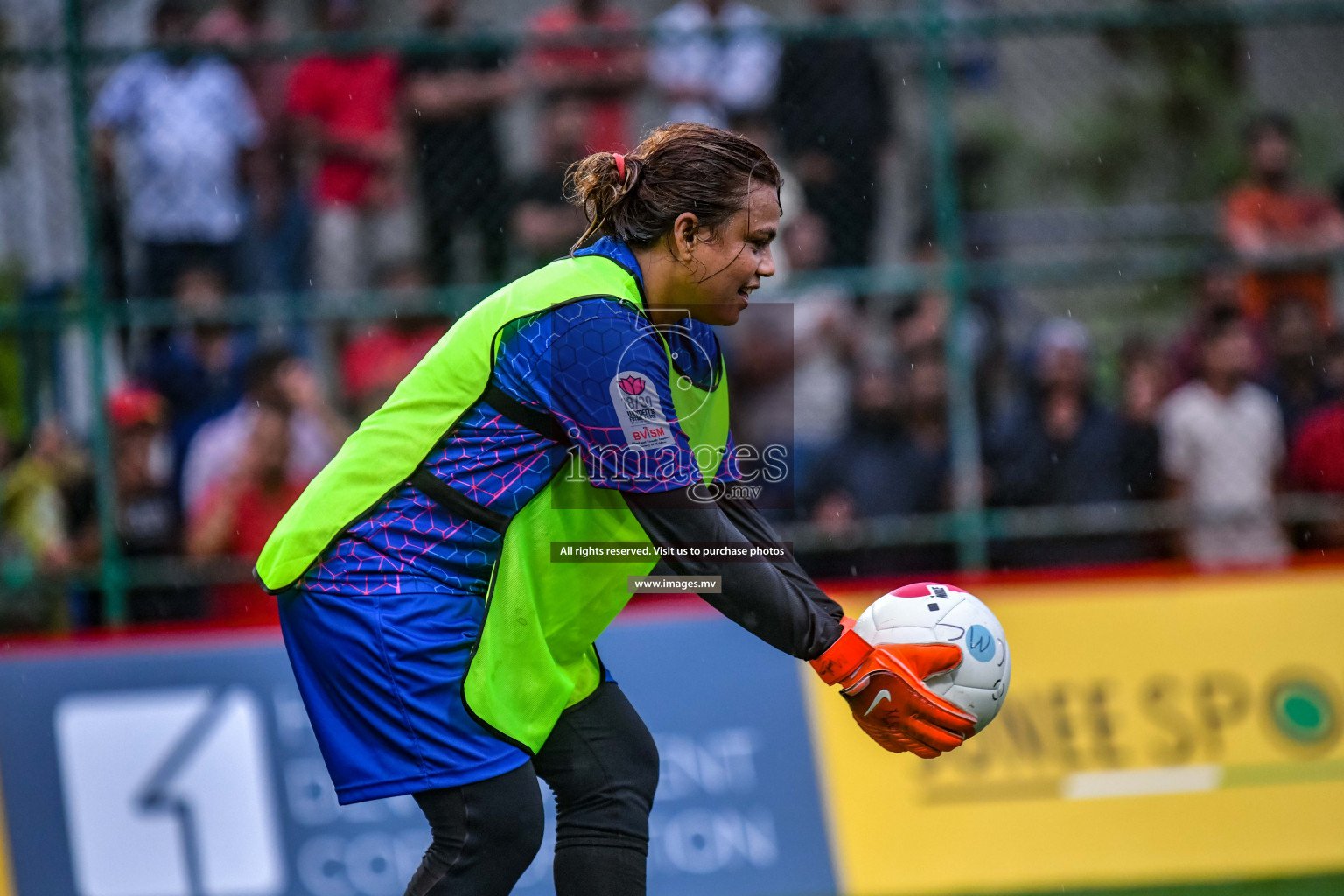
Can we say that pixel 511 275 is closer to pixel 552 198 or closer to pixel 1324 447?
pixel 552 198

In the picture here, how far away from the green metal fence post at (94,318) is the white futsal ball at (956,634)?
406cm

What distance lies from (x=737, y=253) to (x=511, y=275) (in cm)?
384

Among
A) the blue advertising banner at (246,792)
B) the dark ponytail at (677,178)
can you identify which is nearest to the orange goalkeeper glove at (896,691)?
the dark ponytail at (677,178)

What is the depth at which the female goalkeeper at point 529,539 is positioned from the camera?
2.98m

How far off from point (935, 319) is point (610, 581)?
392 cm

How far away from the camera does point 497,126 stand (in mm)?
7117

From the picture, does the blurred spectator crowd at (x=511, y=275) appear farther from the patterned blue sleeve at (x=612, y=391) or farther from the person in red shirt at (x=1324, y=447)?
the patterned blue sleeve at (x=612, y=391)

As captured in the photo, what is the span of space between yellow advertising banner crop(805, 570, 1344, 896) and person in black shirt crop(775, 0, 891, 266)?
1.95 metres

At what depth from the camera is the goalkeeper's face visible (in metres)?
3.10

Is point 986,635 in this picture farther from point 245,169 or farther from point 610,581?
point 245,169

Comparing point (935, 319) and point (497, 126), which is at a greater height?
point (497, 126)

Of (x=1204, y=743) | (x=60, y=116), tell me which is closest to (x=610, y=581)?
(x=1204, y=743)

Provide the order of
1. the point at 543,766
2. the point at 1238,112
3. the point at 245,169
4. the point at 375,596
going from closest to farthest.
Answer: the point at 375,596 < the point at 543,766 < the point at 245,169 < the point at 1238,112

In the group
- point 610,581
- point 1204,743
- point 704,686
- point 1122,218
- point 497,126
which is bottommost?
point 1204,743
